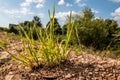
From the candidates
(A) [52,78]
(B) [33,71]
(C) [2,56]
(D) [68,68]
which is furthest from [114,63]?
(C) [2,56]

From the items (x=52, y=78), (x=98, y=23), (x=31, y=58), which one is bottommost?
(x=52, y=78)

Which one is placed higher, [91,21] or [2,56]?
[91,21]

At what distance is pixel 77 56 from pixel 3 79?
95 centimetres

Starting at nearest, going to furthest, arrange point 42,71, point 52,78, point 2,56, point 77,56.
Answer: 1. point 52,78
2. point 42,71
3. point 77,56
4. point 2,56

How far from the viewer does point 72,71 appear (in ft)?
8.18

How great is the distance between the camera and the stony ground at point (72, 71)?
2.36 meters

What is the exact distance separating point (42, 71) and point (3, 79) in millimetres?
422

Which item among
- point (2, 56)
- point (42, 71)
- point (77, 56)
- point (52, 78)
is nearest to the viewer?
point (52, 78)

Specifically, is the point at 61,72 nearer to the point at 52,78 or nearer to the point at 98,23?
the point at 52,78

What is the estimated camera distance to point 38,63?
2.67 metres

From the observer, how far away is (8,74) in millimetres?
2650

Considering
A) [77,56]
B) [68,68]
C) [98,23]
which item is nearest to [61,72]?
[68,68]

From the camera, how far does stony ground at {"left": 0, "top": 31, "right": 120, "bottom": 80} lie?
7.73 ft

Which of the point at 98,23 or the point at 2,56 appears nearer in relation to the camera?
the point at 2,56
